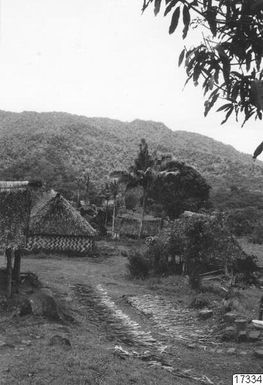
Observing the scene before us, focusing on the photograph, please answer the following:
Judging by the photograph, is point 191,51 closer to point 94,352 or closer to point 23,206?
point 94,352

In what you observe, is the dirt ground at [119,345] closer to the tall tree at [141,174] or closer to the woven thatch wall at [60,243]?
the woven thatch wall at [60,243]

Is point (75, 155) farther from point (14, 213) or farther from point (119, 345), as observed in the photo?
point (119, 345)

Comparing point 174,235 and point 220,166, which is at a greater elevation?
point 220,166

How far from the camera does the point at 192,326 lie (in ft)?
41.1

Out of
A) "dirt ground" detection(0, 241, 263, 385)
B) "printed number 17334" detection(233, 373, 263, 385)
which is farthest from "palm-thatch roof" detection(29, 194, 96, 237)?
"printed number 17334" detection(233, 373, 263, 385)

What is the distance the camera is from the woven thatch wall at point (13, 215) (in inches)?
505

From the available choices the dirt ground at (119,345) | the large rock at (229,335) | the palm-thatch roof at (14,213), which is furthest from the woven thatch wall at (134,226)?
the large rock at (229,335)

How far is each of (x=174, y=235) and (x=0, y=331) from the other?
35.8 ft

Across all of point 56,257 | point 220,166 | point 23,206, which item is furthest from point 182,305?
point 220,166

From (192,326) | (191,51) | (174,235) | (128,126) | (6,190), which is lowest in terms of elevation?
(192,326)

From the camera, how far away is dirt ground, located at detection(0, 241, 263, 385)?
776cm

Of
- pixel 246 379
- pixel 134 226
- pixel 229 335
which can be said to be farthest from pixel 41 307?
pixel 134 226

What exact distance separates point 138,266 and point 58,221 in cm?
884

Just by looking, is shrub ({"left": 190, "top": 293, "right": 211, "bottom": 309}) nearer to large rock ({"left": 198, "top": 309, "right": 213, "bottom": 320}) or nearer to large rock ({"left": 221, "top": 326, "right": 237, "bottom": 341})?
large rock ({"left": 198, "top": 309, "right": 213, "bottom": 320})
